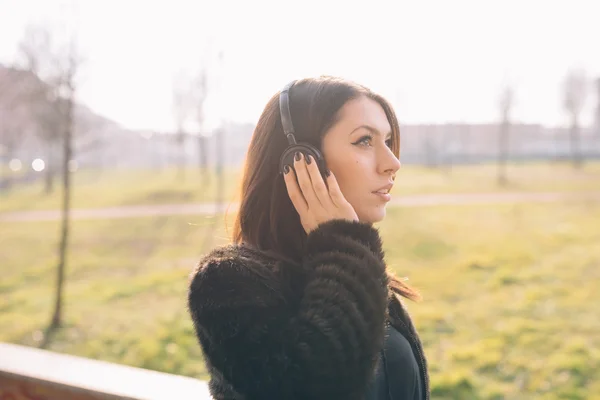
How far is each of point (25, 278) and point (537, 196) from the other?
18753 millimetres

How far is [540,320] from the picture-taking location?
6797mm

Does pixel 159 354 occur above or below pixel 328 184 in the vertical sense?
below

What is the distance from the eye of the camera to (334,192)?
145 cm

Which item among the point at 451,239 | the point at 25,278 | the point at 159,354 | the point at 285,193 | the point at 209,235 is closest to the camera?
the point at 285,193

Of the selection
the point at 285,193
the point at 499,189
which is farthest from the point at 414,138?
the point at 285,193

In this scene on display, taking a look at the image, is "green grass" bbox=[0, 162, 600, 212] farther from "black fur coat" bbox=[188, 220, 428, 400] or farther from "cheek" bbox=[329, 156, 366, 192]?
"black fur coat" bbox=[188, 220, 428, 400]

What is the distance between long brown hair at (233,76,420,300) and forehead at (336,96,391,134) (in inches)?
0.6

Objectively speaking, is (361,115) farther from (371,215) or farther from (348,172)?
(371,215)

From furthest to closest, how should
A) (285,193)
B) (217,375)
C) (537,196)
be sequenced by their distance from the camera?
(537,196)
(285,193)
(217,375)

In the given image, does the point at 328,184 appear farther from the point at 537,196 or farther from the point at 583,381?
the point at 537,196

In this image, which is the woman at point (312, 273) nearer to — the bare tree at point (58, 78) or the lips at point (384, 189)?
the lips at point (384, 189)

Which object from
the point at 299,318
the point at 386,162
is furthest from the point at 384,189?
the point at 299,318

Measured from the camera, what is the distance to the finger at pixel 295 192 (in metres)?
1.49

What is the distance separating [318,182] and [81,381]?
151 cm
